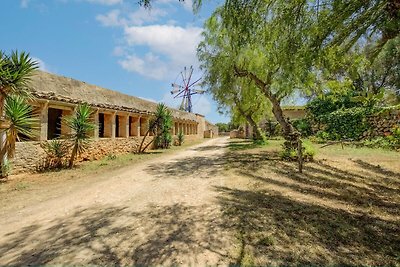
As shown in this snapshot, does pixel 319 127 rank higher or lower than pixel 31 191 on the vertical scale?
higher

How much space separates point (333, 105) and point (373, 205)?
58.8 feet

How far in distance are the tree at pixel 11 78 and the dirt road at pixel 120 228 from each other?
3379 millimetres

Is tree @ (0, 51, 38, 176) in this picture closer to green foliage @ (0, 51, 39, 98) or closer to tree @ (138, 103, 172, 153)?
green foliage @ (0, 51, 39, 98)

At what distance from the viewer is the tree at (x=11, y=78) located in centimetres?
777

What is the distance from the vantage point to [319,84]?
12336 millimetres

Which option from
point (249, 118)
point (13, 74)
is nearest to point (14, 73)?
point (13, 74)

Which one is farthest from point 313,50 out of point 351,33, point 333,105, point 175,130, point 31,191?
point 175,130

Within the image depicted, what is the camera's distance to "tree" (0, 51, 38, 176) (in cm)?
777

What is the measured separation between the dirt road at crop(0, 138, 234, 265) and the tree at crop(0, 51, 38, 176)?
3.38m

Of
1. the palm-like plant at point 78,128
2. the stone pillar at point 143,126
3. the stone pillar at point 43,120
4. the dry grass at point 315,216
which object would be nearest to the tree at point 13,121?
the stone pillar at point 43,120

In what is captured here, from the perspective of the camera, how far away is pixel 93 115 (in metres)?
13.3

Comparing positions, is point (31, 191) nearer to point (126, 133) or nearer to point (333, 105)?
point (126, 133)

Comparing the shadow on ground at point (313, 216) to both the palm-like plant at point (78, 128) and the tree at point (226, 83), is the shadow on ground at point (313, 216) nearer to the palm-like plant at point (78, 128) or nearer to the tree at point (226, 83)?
the palm-like plant at point (78, 128)

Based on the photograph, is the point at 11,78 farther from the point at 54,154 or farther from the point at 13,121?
the point at 54,154
